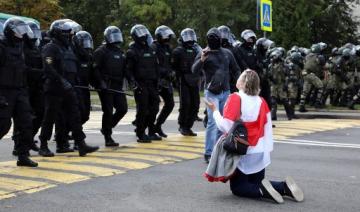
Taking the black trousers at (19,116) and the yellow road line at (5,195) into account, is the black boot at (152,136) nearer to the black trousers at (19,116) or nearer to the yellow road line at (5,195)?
the black trousers at (19,116)

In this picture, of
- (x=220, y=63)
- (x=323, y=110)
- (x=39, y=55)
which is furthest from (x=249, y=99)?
(x=323, y=110)

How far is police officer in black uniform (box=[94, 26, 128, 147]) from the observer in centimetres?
1152

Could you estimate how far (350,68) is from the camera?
860 inches

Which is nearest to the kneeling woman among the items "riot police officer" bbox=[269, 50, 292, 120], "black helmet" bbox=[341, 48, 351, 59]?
"riot police officer" bbox=[269, 50, 292, 120]

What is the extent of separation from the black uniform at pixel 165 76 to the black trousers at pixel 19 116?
147 inches

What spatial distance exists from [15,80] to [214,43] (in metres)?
2.72

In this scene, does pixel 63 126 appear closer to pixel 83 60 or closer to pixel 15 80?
pixel 83 60

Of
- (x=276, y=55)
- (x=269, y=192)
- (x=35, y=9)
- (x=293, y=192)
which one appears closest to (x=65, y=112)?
(x=269, y=192)

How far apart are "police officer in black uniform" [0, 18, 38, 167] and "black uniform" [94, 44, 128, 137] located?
2.22 meters

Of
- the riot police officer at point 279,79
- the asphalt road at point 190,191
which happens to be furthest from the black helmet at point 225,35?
the riot police officer at point 279,79

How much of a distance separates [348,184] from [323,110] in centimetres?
1312

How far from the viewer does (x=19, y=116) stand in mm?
9203

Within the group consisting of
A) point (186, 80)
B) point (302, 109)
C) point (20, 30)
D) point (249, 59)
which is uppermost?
point (20, 30)

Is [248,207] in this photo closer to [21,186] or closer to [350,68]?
[21,186]
